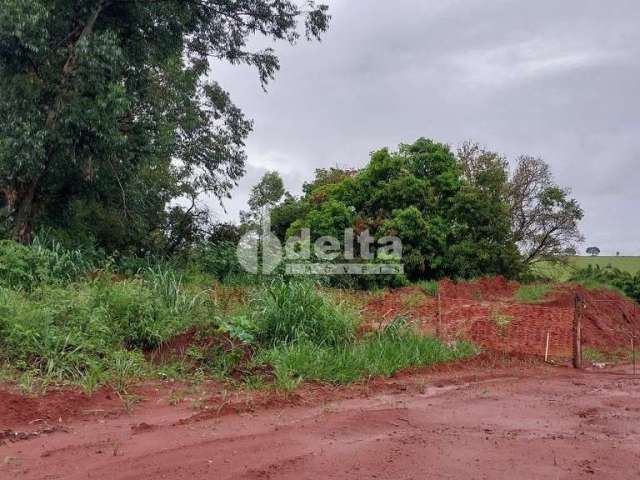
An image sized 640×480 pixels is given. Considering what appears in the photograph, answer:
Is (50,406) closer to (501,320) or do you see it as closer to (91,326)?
(91,326)

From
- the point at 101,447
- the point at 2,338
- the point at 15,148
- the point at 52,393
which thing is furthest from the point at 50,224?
the point at 101,447

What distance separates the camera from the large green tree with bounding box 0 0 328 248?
11.3 meters

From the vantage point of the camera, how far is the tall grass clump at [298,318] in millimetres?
7652

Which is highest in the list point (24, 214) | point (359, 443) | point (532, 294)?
point (24, 214)

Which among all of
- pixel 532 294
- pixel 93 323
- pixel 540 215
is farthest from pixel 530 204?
pixel 93 323

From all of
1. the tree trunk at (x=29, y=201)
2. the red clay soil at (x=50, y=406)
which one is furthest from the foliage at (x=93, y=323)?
the tree trunk at (x=29, y=201)

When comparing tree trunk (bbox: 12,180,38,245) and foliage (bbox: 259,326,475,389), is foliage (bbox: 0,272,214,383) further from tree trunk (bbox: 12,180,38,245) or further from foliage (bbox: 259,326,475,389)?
tree trunk (bbox: 12,180,38,245)

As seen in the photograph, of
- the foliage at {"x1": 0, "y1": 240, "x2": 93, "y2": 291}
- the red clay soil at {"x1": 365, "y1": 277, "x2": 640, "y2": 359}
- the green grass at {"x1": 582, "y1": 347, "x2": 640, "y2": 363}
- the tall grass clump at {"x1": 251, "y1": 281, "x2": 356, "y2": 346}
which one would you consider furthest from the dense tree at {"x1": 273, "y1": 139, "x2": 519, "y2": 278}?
the tall grass clump at {"x1": 251, "y1": 281, "x2": 356, "y2": 346}

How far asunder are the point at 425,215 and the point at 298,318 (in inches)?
497

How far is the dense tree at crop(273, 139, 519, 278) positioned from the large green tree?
4208mm

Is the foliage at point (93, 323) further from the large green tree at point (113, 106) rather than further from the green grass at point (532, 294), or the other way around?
the green grass at point (532, 294)

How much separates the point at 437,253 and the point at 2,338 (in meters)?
14.7

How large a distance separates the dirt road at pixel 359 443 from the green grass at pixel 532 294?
833 cm

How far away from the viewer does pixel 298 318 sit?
7789 millimetres
